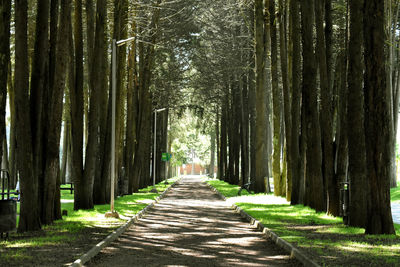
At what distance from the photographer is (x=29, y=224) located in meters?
14.4

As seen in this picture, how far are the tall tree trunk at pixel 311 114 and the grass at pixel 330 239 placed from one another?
808mm

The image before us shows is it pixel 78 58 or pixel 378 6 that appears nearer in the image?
pixel 378 6

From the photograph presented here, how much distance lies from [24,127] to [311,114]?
9.82m

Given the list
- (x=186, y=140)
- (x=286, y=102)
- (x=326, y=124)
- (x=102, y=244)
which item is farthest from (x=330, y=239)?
(x=186, y=140)

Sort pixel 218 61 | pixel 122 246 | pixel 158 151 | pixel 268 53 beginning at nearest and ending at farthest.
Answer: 1. pixel 122 246
2. pixel 268 53
3. pixel 218 61
4. pixel 158 151

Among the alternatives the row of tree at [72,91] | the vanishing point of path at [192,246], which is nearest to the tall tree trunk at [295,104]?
the vanishing point of path at [192,246]

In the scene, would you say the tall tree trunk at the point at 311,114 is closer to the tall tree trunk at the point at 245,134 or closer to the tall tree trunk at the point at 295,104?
the tall tree trunk at the point at 295,104

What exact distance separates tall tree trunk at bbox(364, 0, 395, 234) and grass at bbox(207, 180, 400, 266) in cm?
56

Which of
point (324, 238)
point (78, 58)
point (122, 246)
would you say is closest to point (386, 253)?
point (324, 238)

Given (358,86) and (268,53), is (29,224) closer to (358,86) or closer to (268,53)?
(358,86)

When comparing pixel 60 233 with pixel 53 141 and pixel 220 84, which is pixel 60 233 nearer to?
pixel 53 141

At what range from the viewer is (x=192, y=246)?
1285 cm

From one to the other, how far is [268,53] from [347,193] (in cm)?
1716

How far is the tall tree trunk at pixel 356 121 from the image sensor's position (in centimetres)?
1492
